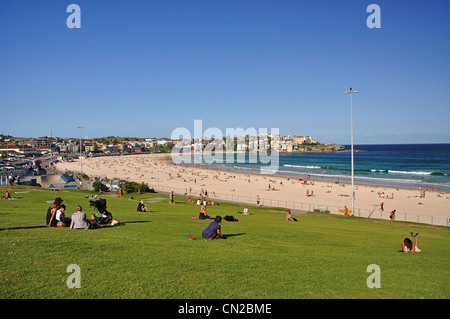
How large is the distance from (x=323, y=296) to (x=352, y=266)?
2.50 m

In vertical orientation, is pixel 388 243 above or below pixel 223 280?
below

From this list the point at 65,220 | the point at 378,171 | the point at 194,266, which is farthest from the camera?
the point at 378,171

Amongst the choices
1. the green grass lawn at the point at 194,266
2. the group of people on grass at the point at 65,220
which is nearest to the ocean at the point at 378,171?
the green grass lawn at the point at 194,266

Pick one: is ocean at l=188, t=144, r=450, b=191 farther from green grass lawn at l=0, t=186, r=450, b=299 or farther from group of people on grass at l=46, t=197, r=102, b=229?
group of people on grass at l=46, t=197, r=102, b=229

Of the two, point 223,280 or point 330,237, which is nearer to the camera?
point 223,280

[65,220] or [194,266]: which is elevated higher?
[65,220]

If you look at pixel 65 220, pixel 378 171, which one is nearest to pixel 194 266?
pixel 65 220

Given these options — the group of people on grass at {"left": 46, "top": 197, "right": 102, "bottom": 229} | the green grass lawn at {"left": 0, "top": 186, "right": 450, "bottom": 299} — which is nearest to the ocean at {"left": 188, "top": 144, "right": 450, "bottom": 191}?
the green grass lawn at {"left": 0, "top": 186, "right": 450, "bottom": 299}

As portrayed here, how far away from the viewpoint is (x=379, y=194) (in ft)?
140

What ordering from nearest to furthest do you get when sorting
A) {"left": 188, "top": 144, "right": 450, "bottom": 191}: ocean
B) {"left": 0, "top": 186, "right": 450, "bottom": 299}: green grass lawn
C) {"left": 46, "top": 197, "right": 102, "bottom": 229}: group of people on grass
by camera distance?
{"left": 0, "top": 186, "right": 450, "bottom": 299}: green grass lawn, {"left": 46, "top": 197, "right": 102, "bottom": 229}: group of people on grass, {"left": 188, "top": 144, "right": 450, "bottom": 191}: ocean

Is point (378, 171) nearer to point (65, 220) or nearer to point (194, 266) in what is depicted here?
point (65, 220)
